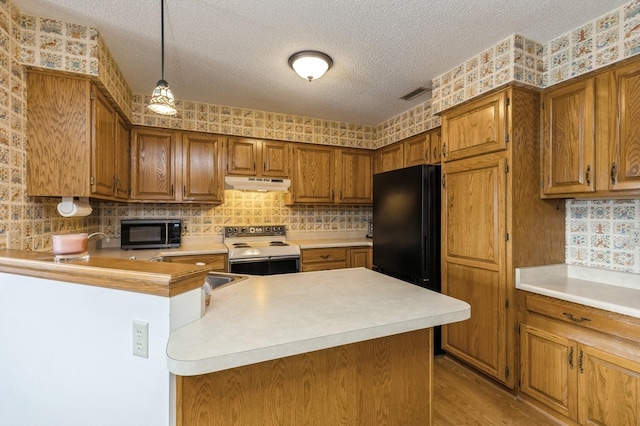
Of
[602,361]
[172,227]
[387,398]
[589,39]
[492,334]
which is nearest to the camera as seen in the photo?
[387,398]

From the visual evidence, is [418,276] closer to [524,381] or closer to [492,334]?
[492,334]

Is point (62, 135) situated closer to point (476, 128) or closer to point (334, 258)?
point (334, 258)

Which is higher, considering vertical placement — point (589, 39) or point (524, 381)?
point (589, 39)

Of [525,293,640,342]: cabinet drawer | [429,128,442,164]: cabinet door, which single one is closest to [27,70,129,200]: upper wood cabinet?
[429,128,442,164]: cabinet door

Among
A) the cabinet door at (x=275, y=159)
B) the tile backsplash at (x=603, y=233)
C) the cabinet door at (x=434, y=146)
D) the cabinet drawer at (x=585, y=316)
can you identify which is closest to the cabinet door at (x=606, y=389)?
the cabinet drawer at (x=585, y=316)

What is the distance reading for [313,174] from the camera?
12.2ft

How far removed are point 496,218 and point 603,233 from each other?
2.22 ft

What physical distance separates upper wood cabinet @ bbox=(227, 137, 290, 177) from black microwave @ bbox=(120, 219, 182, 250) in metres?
0.84

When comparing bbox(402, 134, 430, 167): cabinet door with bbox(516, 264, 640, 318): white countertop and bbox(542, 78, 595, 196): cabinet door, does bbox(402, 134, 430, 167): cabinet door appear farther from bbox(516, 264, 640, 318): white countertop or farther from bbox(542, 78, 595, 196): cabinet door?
bbox(516, 264, 640, 318): white countertop

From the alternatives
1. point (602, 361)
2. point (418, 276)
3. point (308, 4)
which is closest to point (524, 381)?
point (602, 361)

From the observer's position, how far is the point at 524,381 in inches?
79.3

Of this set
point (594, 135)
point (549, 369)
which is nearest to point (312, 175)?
point (594, 135)

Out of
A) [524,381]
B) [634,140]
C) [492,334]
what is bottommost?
[524,381]

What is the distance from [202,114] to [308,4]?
1.95 meters
